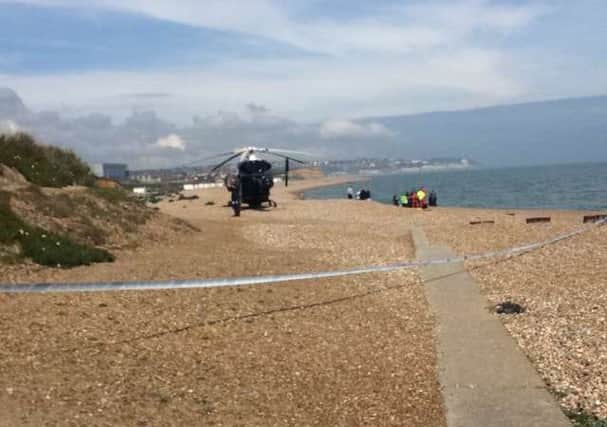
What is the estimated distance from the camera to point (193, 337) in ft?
31.2

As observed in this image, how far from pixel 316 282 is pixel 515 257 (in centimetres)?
657

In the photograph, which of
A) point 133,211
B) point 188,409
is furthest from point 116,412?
point 133,211

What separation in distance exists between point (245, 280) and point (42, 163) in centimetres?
1375

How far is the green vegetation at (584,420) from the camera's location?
270 inches

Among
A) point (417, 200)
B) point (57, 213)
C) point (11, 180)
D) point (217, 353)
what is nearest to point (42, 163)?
point (11, 180)

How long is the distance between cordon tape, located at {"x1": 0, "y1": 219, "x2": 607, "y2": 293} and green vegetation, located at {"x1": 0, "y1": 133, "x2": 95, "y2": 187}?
1060 centimetres

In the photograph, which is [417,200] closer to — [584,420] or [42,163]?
[42,163]

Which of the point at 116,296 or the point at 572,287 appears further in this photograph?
the point at 572,287

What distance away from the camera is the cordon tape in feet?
28.9

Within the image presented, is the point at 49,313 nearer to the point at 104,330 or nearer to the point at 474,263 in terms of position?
the point at 104,330

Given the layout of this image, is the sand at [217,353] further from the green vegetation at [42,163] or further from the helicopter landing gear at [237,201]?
the helicopter landing gear at [237,201]

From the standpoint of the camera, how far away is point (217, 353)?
8930 millimetres

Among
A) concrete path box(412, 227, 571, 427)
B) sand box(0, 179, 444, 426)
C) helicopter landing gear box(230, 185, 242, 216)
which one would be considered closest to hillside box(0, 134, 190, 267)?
sand box(0, 179, 444, 426)

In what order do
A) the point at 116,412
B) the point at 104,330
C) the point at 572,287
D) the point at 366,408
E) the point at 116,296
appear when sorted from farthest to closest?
the point at 572,287 → the point at 116,296 → the point at 104,330 → the point at 366,408 → the point at 116,412
